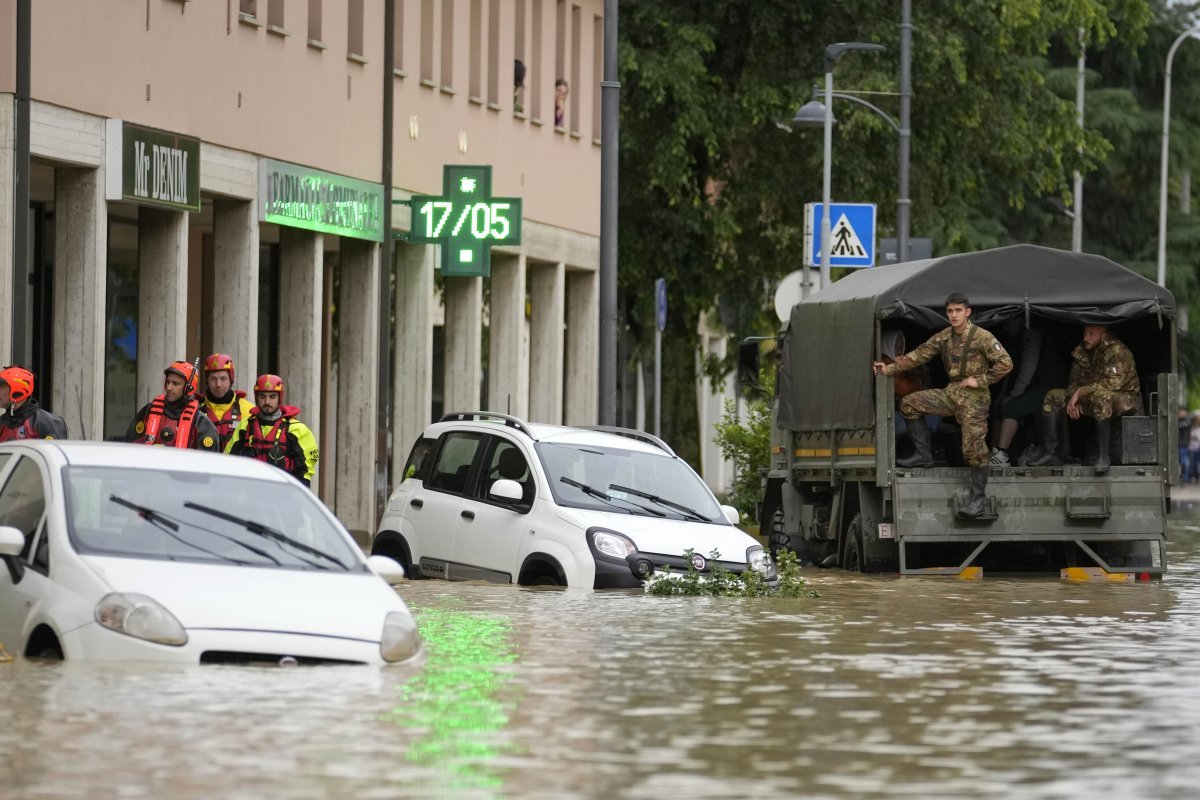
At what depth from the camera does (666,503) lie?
21.6 meters

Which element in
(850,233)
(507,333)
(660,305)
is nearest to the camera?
(660,305)

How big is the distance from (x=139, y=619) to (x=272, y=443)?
27.2ft

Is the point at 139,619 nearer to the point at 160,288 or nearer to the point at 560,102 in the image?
the point at 160,288

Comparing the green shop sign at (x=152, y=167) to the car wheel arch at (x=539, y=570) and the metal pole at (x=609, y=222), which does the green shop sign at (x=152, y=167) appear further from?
the car wheel arch at (x=539, y=570)

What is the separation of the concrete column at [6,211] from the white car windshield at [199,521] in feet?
33.7

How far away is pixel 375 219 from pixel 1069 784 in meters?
25.5

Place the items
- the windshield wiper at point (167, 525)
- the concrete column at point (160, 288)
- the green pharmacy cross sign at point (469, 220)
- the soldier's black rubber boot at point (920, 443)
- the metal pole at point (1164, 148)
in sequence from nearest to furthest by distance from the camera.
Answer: the windshield wiper at point (167, 525) < the soldier's black rubber boot at point (920, 443) < the concrete column at point (160, 288) < the green pharmacy cross sign at point (469, 220) < the metal pole at point (1164, 148)

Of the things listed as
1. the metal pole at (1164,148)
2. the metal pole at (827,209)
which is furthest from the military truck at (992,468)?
the metal pole at (1164,148)

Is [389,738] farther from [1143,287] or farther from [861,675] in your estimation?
[1143,287]

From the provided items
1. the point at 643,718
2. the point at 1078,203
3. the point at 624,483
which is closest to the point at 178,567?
the point at 643,718

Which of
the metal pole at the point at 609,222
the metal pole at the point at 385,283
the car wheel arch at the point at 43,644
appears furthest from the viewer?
the metal pole at the point at 385,283

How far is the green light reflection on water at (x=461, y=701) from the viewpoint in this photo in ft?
34.0

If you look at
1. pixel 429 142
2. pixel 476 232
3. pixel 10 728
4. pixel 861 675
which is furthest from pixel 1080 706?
pixel 429 142

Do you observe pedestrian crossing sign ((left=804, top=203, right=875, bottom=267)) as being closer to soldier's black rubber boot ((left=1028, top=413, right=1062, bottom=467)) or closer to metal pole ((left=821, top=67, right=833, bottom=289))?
metal pole ((left=821, top=67, right=833, bottom=289))
